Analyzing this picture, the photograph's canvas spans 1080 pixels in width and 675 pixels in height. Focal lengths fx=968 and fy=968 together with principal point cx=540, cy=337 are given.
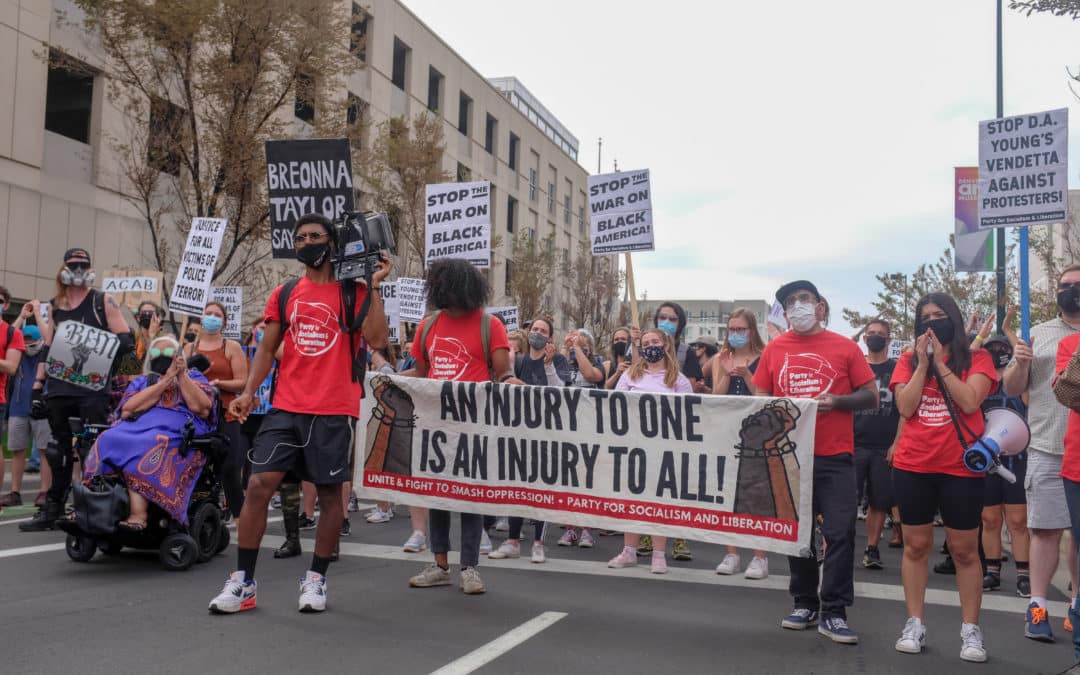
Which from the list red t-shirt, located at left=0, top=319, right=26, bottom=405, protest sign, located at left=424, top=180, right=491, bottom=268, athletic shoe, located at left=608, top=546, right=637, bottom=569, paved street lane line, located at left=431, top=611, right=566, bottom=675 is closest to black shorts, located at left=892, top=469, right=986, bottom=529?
paved street lane line, located at left=431, top=611, right=566, bottom=675

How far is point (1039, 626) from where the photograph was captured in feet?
17.9

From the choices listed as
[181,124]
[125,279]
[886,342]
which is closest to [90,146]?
[181,124]

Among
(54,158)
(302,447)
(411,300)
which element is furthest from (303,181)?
(54,158)

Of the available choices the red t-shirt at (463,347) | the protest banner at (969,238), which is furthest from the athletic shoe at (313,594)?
the protest banner at (969,238)

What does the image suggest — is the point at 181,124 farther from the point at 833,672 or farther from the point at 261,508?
the point at 833,672

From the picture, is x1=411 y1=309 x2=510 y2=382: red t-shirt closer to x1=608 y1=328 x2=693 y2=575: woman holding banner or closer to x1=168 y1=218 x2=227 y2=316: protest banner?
x1=608 y1=328 x2=693 y2=575: woman holding banner

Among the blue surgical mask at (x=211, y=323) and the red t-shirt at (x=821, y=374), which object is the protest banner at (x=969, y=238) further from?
the blue surgical mask at (x=211, y=323)

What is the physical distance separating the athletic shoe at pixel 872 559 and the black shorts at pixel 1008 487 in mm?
1113

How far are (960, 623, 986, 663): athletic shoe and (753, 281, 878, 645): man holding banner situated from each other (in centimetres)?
55

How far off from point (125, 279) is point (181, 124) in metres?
6.15

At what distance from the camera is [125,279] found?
13.1 metres

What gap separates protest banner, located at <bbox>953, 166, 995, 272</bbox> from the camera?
58.5ft

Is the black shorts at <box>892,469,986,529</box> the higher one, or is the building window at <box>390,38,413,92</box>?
the building window at <box>390,38,413,92</box>

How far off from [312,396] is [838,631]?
10.4 ft
